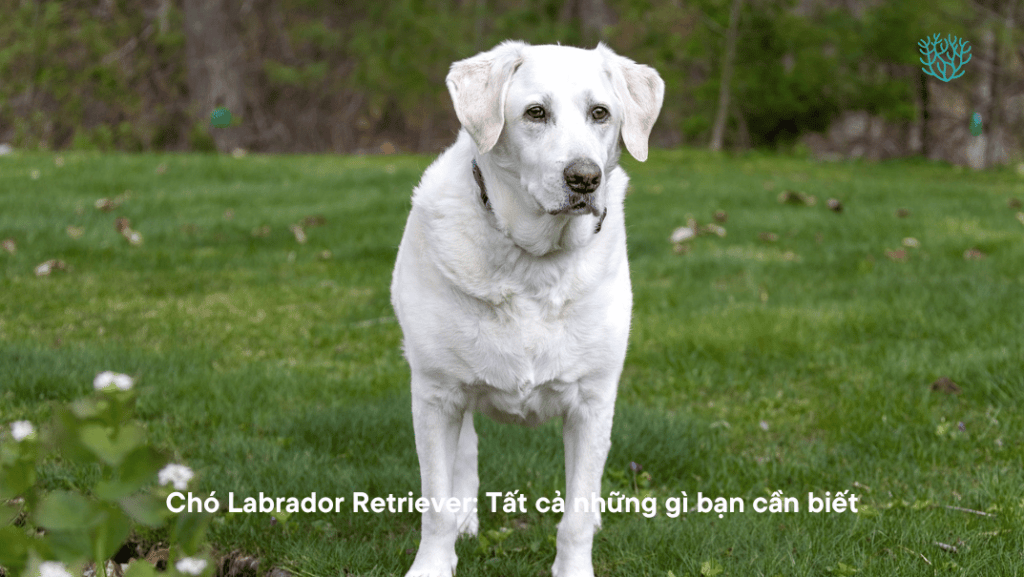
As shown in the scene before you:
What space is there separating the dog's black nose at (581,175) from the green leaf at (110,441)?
1.35 meters

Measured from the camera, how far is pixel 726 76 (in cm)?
1512

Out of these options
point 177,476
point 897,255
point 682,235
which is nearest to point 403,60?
point 682,235

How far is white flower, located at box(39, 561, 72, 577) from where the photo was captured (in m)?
1.29

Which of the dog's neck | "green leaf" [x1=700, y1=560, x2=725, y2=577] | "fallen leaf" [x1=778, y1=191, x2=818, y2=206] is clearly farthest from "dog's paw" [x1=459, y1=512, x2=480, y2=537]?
"fallen leaf" [x1=778, y1=191, x2=818, y2=206]

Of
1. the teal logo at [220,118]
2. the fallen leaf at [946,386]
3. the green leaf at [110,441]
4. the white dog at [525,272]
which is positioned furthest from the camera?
the teal logo at [220,118]

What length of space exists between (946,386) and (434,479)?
2.56m

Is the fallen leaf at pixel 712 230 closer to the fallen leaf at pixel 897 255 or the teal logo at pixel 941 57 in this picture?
the fallen leaf at pixel 897 255

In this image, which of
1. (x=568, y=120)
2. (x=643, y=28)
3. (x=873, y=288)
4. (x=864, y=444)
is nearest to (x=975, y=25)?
(x=643, y=28)

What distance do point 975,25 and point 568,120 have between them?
1213cm

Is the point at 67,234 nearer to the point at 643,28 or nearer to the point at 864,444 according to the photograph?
the point at 864,444

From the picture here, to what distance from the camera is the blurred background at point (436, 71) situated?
15312 mm

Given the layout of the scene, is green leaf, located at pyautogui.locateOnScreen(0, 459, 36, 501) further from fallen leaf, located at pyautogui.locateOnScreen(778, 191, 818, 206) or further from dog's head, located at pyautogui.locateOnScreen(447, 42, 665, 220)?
fallen leaf, located at pyautogui.locateOnScreen(778, 191, 818, 206)

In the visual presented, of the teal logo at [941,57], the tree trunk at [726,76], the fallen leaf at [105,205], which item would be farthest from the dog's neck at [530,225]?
the tree trunk at [726,76]

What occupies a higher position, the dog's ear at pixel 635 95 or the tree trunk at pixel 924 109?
the dog's ear at pixel 635 95
